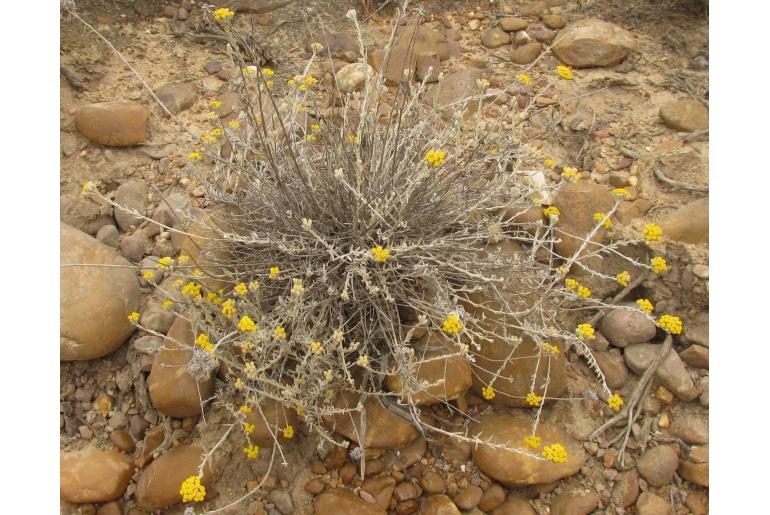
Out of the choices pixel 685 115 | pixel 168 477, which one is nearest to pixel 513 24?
pixel 685 115

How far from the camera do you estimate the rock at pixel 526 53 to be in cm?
359

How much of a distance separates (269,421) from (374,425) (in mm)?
390

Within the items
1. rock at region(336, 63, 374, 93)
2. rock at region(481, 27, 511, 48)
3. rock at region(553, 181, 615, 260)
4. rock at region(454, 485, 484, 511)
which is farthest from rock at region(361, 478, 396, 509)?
rock at region(481, 27, 511, 48)

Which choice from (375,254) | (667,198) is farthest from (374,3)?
(375,254)

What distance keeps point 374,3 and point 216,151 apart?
1744 millimetres

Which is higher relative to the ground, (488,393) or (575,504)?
(488,393)

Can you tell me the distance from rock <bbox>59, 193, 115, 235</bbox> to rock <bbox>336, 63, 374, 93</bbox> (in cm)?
138

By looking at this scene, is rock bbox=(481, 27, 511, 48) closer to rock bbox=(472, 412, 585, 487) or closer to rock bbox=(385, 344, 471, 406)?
rock bbox=(385, 344, 471, 406)

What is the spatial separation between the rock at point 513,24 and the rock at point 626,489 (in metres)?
2.71

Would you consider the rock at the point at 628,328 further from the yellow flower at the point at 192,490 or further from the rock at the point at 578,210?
the yellow flower at the point at 192,490

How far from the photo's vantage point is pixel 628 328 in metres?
2.52

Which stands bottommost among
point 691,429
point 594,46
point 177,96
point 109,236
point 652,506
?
point 652,506

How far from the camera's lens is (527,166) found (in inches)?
119

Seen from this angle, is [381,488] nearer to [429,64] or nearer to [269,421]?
[269,421]
